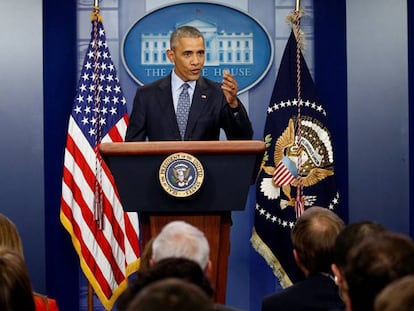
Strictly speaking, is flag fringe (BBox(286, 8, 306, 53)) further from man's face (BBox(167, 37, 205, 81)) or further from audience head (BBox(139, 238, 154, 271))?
audience head (BBox(139, 238, 154, 271))

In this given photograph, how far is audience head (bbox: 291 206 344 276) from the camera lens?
3.08 m

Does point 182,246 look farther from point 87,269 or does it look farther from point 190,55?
point 87,269

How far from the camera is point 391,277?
213 centimetres

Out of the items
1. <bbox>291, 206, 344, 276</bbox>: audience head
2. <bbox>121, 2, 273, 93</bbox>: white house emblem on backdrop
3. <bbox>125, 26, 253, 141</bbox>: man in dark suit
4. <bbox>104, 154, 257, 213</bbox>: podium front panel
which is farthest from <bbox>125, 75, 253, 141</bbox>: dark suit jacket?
<bbox>121, 2, 273, 93</bbox>: white house emblem on backdrop

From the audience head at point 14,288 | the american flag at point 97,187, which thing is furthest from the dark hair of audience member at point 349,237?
the american flag at point 97,187

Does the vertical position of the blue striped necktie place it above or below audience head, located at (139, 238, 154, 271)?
above

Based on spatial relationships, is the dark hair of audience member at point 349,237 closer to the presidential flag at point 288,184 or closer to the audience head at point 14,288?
the audience head at point 14,288

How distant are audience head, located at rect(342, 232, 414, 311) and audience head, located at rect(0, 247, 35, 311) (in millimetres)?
784

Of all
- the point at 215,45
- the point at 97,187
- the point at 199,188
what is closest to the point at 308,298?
the point at 199,188

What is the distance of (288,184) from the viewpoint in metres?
5.62

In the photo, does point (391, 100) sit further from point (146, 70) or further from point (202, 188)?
point (202, 188)

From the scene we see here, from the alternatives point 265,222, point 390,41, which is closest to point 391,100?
point 390,41

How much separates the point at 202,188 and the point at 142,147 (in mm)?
298

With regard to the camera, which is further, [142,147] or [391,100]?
[391,100]
